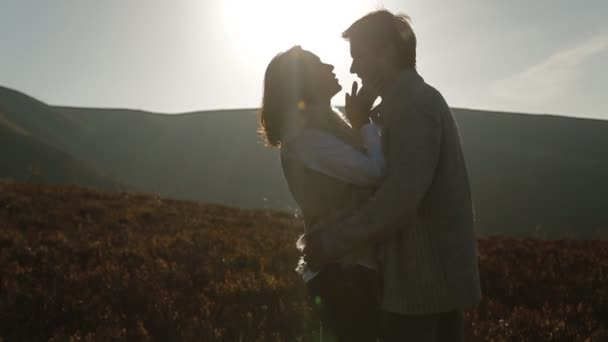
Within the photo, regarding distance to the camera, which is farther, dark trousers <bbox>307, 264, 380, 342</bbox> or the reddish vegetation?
the reddish vegetation

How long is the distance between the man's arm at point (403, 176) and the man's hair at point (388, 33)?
352mm

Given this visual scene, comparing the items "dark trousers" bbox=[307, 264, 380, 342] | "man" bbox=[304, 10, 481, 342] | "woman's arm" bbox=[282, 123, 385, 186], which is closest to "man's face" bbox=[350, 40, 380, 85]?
"man" bbox=[304, 10, 481, 342]

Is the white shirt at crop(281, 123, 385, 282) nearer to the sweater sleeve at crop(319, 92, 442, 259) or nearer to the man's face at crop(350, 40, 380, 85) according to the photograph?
the sweater sleeve at crop(319, 92, 442, 259)

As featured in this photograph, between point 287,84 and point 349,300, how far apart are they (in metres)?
1.37

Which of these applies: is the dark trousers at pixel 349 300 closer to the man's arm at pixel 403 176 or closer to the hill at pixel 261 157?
the man's arm at pixel 403 176

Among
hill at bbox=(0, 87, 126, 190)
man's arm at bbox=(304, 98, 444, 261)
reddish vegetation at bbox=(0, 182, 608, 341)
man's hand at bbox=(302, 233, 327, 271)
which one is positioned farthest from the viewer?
hill at bbox=(0, 87, 126, 190)

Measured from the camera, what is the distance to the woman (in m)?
2.53

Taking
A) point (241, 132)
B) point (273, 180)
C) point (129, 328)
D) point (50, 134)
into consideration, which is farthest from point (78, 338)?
point (50, 134)

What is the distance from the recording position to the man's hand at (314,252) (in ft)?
8.22

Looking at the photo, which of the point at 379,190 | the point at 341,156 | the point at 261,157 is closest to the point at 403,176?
the point at 379,190

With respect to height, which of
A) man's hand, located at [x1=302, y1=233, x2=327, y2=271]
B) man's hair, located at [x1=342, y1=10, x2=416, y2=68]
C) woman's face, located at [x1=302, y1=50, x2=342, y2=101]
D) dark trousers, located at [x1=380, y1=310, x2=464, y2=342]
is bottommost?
dark trousers, located at [x1=380, y1=310, x2=464, y2=342]

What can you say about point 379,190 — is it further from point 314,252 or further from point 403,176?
point 314,252

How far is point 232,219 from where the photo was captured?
1427cm

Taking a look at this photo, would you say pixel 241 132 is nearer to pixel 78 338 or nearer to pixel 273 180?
pixel 273 180
